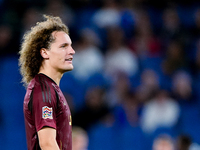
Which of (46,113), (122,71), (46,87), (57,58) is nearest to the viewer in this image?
(46,113)

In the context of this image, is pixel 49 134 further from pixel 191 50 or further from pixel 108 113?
pixel 191 50

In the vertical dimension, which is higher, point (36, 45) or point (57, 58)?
point (36, 45)

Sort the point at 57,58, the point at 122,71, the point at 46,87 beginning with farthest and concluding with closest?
the point at 122,71, the point at 57,58, the point at 46,87

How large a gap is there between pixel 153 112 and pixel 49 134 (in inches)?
169

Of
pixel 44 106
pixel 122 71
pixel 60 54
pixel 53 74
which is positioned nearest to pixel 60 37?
pixel 60 54

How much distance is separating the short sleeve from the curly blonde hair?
32 centimetres

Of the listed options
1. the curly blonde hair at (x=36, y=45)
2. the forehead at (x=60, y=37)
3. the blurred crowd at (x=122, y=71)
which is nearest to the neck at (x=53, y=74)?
the curly blonde hair at (x=36, y=45)

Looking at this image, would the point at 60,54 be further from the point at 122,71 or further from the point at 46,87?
the point at 122,71

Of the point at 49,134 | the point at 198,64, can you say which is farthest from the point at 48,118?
the point at 198,64

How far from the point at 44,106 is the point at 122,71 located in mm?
4816

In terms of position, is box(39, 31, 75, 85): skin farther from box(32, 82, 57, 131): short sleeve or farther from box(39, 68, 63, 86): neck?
box(32, 82, 57, 131): short sleeve

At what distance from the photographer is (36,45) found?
3.21 meters

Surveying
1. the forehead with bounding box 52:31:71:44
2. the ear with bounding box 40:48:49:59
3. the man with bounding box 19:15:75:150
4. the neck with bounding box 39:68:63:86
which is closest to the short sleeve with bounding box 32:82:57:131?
the man with bounding box 19:15:75:150

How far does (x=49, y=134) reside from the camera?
9.20ft
